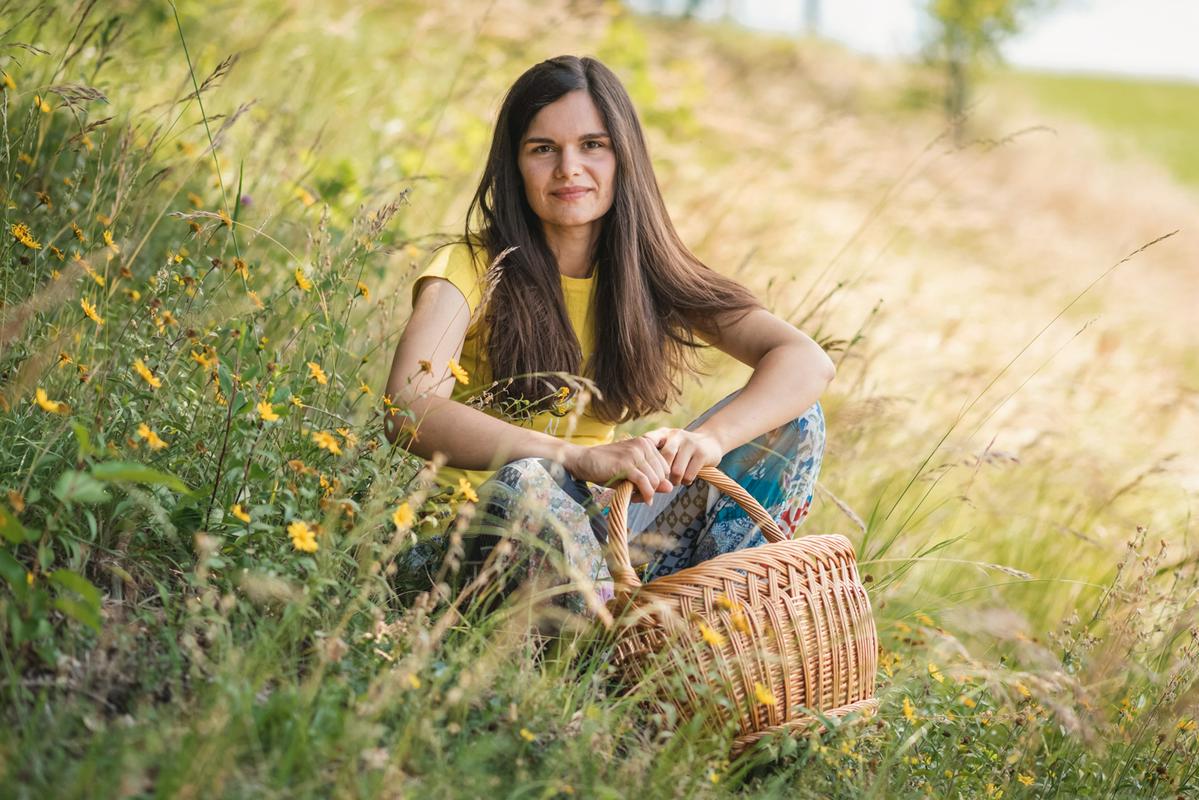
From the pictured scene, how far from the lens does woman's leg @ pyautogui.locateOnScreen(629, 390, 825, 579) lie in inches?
94.9

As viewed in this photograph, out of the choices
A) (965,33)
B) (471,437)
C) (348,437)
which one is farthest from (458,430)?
(965,33)

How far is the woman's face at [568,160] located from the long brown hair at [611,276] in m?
0.03

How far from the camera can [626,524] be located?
2.01 meters

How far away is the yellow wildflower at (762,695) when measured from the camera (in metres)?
1.87

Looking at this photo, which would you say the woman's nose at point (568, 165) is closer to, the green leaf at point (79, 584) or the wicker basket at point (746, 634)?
the wicker basket at point (746, 634)

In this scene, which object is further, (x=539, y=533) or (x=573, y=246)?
(x=573, y=246)

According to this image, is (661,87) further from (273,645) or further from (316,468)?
(273,645)

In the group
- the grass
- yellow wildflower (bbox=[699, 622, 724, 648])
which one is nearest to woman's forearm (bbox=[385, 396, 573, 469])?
yellow wildflower (bbox=[699, 622, 724, 648])

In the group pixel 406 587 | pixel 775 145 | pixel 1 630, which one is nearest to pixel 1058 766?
pixel 406 587

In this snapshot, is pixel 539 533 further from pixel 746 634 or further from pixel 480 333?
pixel 480 333

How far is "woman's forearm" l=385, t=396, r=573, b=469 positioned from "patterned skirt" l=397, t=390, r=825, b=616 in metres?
0.06

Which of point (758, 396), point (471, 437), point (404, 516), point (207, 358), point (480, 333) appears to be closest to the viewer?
point (404, 516)

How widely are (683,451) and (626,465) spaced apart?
5.9 inches

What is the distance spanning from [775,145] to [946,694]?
3197 millimetres
